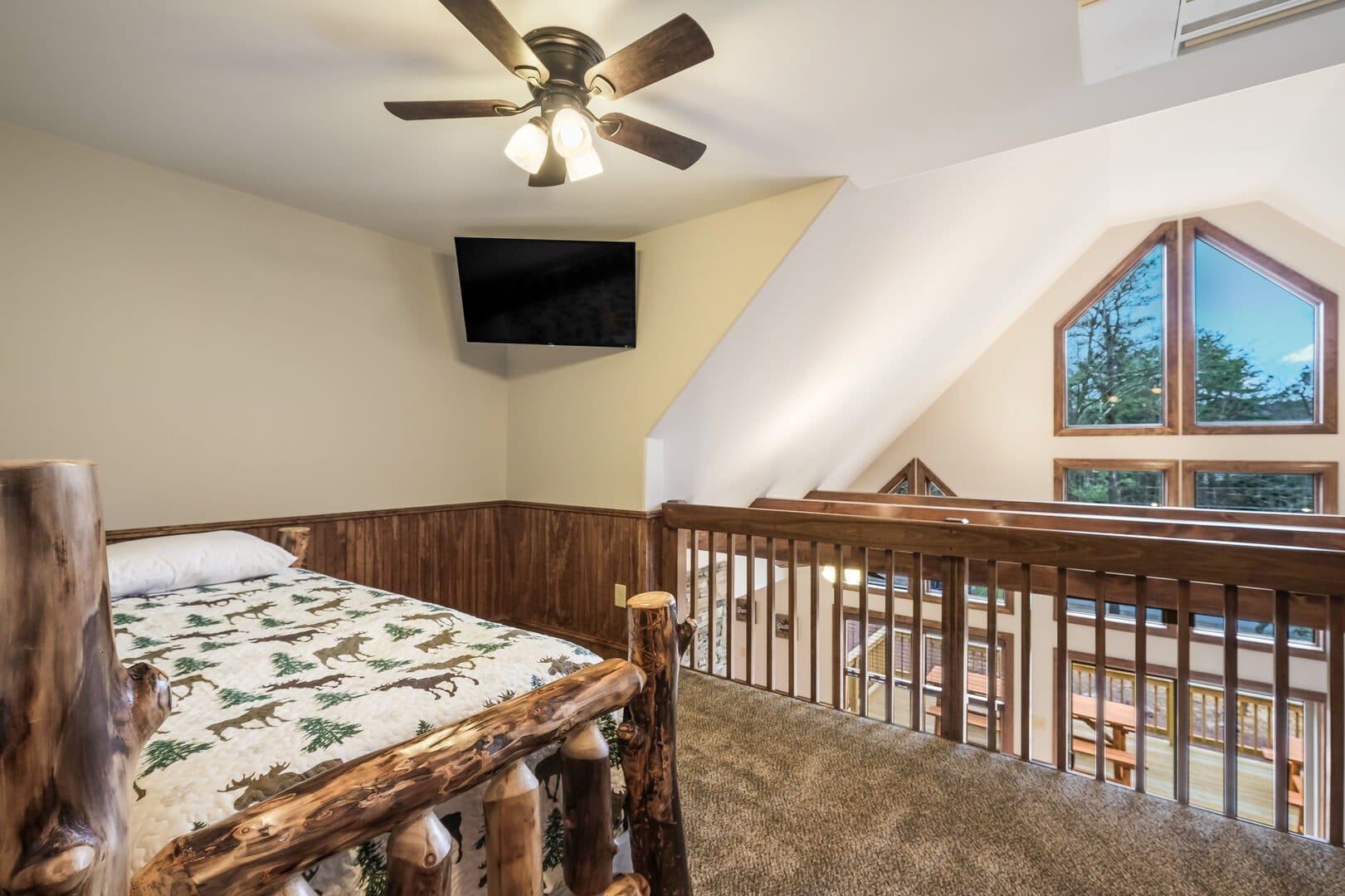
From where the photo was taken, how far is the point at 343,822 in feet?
2.29

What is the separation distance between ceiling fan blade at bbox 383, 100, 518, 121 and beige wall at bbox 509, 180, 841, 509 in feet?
4.46

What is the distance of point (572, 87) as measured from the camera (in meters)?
1.60

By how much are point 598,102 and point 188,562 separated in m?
2.11

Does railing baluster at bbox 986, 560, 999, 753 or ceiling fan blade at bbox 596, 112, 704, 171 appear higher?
ceiling fan blade at bbox 596, 112, 704, 171

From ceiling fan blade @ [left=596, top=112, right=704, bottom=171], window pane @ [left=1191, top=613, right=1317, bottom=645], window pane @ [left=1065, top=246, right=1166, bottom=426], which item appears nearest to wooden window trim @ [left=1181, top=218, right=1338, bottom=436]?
window pane @ [left=1065, top=246, right=1166, bottom=426]

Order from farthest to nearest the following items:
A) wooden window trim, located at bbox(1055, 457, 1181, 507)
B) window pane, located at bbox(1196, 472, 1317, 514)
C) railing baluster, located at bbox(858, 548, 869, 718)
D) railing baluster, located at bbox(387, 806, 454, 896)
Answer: wooden window trim, located at bbox(1055, 457, 1181, 507) < window pane, located at bbox(1196, 472, 1317, 514) < railing baluster, located at bbox(858, 548, 869, 718) < railing baluster, located at bbox(387, 806, 454, 896)

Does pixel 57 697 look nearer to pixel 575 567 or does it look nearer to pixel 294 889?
pixel 294 889

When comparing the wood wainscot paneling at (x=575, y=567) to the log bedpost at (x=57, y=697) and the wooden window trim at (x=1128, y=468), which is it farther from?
the wooden window trim at (x=1128, y=468)

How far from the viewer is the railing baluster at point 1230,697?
1721mm

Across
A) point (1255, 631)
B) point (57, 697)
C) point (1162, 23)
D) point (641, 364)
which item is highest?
point (1162, 23)

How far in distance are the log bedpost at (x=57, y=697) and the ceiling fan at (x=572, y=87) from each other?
1.23m

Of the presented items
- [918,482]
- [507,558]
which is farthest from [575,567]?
[918,482]

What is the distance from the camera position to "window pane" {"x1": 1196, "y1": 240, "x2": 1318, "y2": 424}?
4.43m

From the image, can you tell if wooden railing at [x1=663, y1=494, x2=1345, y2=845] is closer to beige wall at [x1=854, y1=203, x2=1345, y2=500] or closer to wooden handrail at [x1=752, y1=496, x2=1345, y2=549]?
wooden handrail at [x1=752, y1=496, x2=1345, y2=549]
